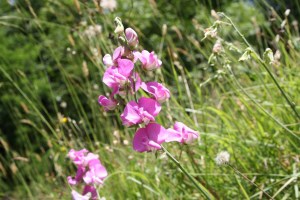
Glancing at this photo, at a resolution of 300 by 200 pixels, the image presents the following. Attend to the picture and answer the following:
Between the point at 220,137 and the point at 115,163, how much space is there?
0.78m

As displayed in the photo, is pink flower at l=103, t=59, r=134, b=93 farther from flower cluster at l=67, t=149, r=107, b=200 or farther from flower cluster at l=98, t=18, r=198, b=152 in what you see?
flower cluster at l=67, t=149, r=107, b=200

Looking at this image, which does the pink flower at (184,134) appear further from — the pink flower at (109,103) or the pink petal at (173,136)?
the pink flower at (109,103)

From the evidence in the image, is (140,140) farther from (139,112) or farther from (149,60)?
(149,60)

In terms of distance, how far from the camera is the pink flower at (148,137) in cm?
107

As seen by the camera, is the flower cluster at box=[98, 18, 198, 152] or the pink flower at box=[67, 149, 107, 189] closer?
the flower cluster at box=[98, 18, 198, 152]

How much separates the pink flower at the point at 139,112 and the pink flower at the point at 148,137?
0.07ft

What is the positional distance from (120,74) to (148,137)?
5.9 inches

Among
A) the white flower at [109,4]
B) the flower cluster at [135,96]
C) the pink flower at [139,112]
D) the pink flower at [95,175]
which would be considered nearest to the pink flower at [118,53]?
the flower cluster at [135,96]

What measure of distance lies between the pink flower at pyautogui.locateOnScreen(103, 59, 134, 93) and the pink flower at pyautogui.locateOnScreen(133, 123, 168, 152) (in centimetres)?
11

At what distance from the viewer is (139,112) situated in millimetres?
1061

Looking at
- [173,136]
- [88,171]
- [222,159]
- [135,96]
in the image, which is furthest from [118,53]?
[88,171]

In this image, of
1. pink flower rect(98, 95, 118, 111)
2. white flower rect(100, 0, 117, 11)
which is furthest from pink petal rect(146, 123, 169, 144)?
white flower rect(100, 0, 117, 11)

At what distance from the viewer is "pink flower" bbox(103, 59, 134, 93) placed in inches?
42.9

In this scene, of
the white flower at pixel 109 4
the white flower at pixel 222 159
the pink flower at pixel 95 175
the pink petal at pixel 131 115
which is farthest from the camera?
the white flower at pixel 109 4
